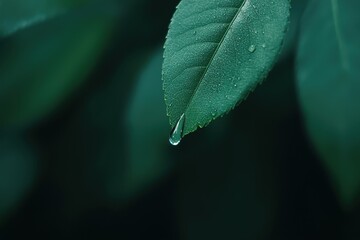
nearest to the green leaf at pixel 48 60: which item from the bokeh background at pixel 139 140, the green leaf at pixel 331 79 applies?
the bokeh background at pixel 139 140

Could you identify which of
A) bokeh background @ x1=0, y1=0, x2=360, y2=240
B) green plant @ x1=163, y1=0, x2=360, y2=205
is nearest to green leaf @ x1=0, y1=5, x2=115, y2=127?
bokeh background @ x1=0, y1=0, x2=360, y2=240

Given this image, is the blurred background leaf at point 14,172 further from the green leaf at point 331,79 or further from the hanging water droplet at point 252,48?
the hanging water droplet at point 252,48

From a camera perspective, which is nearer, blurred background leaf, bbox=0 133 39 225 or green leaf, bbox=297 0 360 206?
green leaf, bbox=297 0 360 206

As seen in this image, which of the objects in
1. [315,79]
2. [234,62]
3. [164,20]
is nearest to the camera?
[234,62]

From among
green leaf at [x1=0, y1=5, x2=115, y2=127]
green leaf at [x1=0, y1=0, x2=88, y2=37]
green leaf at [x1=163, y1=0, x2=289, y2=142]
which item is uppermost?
green leaf at [x1=163, y1=0, x2=289, y2=142]

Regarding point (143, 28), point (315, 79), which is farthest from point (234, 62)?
point (143, 28)

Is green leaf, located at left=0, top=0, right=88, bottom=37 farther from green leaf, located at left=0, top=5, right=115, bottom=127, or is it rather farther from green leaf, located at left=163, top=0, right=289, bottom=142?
green leaf, located at left=163, top=0, right=289, bottom=142

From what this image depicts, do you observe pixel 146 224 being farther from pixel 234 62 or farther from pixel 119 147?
pixel 234 62

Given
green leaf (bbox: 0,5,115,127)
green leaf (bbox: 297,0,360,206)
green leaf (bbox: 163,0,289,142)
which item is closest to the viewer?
green leaf (bbox: 163,0,289,142)
